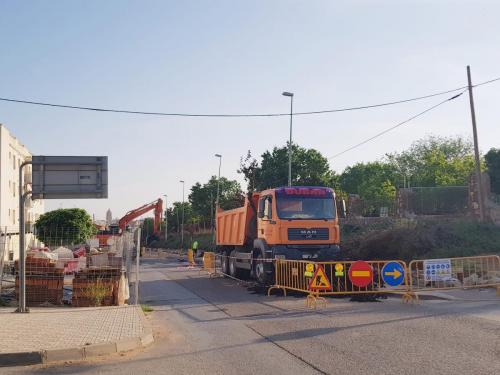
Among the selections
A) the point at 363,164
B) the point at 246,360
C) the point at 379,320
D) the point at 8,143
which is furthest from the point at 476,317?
the point at 363,164

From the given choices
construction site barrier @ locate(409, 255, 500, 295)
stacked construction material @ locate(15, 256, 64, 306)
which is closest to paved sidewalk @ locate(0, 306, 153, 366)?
stacked construction material @ locate(15, 256, 64, 306)

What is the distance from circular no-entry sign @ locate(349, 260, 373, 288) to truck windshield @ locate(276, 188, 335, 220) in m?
4.18

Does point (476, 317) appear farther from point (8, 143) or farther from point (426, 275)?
point (8, 143)

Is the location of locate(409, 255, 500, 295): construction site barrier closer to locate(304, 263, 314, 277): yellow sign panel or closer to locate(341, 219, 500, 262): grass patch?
locate(304, 263, 314, 277): yellow sign panel

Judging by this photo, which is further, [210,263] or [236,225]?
[210,263]

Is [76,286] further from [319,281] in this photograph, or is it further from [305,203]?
[305,203]

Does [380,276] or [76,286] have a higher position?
[76,286]

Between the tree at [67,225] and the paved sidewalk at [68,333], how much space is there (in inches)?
1302

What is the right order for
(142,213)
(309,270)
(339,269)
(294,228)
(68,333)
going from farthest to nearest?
(142,213) → (294,228) → (339,269) → (309,270) → (68,333)

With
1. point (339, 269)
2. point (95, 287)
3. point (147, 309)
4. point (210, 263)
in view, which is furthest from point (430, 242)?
point (95, 287)

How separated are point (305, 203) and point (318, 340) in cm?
988

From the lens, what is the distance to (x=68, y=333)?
9.77 m

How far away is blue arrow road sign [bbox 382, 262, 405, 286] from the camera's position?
14625 mm

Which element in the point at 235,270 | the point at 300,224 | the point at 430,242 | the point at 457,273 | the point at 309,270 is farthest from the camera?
the point at 430,242
